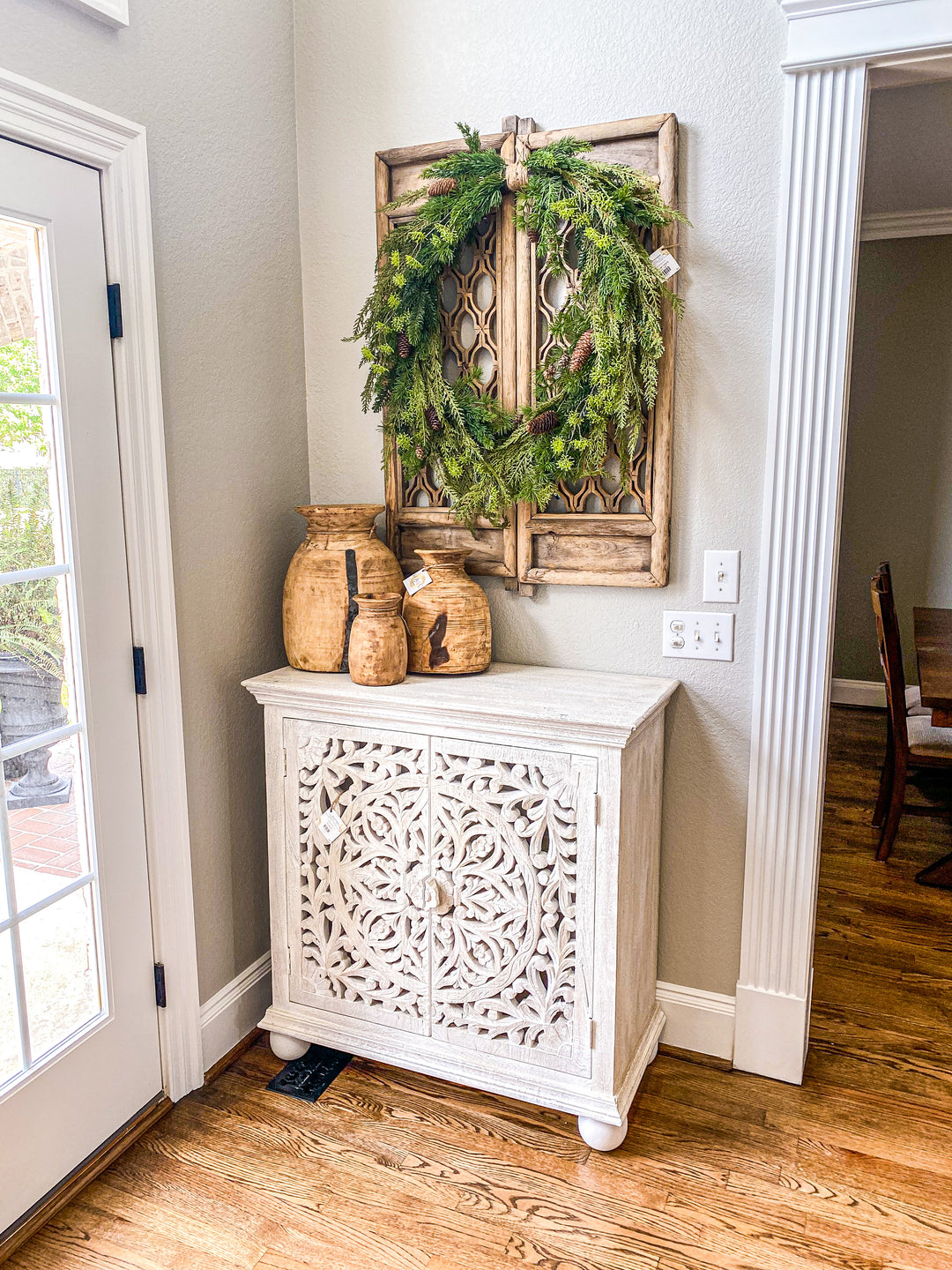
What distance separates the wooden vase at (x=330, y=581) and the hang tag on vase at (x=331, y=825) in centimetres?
35

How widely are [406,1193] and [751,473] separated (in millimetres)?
1695

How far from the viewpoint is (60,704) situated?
69.8 inches

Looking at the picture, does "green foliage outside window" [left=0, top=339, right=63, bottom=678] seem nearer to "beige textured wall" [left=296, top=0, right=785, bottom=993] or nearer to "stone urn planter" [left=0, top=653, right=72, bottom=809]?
"stone urn planter" [left=0, top=653, right=72, bottom=809]

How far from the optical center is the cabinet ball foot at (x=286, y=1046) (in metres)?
2.24

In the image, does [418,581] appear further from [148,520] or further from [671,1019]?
[671,1019]

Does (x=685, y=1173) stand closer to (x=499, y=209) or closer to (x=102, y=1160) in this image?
(x=102, y=1160)

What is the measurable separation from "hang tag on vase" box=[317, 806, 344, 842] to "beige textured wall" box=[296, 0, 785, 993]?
0.61 m

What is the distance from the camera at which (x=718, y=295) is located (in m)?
2.05

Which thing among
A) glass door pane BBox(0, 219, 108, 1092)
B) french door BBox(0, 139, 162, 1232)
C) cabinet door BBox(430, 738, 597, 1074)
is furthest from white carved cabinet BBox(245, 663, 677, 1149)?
glass door pane BBox(0, 219, 108, 1092)

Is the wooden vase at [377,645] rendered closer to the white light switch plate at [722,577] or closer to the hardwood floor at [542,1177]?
the white light switch plate at [722,577]

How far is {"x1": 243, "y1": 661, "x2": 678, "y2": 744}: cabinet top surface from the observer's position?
6.08ft

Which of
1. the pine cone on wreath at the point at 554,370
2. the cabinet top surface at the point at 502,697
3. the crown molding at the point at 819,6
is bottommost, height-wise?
the cabinet top surface at the point at 502,697

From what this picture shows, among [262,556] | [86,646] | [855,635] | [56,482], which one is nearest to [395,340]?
[262,556]

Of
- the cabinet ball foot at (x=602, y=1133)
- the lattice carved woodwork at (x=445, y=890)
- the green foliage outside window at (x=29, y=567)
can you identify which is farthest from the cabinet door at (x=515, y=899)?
the green foliage outside window at (x=29, y=567)
